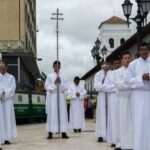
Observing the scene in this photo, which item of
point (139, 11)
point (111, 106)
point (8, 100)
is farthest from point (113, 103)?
point (139, 11)

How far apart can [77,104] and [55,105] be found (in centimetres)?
692

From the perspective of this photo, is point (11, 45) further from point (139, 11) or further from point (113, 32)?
point (113, 32)

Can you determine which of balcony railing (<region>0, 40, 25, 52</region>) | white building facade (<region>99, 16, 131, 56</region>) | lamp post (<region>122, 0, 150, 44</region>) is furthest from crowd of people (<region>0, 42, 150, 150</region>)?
white building facade (<region>99, 16, 131, 56</region>)

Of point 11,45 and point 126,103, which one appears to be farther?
point 11,45

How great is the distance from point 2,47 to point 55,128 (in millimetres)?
31278

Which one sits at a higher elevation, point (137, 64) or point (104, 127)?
point (137, 64)

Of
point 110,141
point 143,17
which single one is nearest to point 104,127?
point 110,141

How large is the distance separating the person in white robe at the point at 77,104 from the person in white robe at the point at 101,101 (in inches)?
305

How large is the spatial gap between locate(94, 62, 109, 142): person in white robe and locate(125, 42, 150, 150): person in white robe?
4.70m

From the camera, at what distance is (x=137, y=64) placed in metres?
11.4

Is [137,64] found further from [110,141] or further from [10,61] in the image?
[10,61]

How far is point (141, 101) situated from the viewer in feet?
36.7

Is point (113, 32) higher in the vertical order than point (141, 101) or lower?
higher

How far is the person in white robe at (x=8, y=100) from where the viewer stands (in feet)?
55.9
